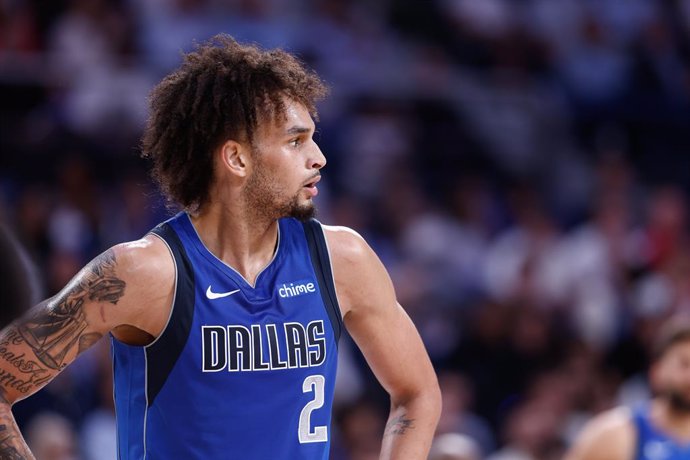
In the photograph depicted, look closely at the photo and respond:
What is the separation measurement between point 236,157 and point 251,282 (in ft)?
1.32

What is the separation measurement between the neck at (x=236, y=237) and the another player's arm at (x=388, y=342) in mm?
234

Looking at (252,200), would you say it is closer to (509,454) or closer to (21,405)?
(21,405)

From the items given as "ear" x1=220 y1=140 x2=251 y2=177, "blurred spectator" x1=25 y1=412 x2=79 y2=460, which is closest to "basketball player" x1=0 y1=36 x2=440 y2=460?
"ear" x1=220 y1=140 x2=251 y2=177

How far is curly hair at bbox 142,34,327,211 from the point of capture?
3973 millimetres

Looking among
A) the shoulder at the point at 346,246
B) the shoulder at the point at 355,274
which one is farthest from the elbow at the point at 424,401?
the shoulder at the point at 346,246

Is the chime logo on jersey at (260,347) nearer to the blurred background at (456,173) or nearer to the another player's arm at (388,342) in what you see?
the another player's arm at (388,342)

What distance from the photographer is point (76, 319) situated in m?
3.71

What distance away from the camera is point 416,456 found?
4.14 meters

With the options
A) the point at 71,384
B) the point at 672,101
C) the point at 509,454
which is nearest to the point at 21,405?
the point at 71,384

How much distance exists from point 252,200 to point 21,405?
13.7ft

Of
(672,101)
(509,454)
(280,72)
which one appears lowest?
(509,454)

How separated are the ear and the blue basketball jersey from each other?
0.77 feet

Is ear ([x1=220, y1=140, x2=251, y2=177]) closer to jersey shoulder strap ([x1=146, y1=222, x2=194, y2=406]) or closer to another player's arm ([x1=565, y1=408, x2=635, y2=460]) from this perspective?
jersey shoulder strap ([x1=146, y1=222, x2=194, y2=406])

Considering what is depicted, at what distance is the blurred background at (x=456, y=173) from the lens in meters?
8.97
